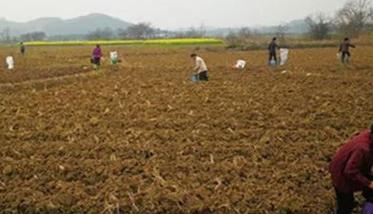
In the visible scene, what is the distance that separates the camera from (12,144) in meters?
9.71

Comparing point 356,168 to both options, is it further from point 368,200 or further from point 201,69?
point 201,69

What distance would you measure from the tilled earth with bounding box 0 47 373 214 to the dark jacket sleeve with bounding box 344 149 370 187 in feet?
4.57

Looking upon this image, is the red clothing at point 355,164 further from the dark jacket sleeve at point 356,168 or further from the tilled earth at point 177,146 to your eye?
the tilled earth at point 177,146

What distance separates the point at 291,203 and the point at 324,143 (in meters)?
2.95

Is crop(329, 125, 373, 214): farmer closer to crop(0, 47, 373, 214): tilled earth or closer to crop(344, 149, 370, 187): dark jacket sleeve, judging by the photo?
crop(344, 149, 370, 187): dark jacket sleeve

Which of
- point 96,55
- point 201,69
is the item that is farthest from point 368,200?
point 96,55

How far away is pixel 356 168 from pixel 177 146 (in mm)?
4448

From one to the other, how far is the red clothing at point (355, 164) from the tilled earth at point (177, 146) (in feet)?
3.86

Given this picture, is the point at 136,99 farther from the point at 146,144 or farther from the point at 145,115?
the point at 146,144

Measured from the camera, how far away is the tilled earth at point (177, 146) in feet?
22.2

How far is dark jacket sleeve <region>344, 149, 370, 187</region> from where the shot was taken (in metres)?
5.14

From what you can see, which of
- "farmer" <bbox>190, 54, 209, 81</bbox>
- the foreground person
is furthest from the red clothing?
"farmer" <bbox>190, 54, 209, 81</bbox>

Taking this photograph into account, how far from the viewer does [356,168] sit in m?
5.16

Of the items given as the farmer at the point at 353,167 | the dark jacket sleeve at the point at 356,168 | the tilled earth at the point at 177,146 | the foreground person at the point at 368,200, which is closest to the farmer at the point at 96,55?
the tilled earth at the point at 177,146
